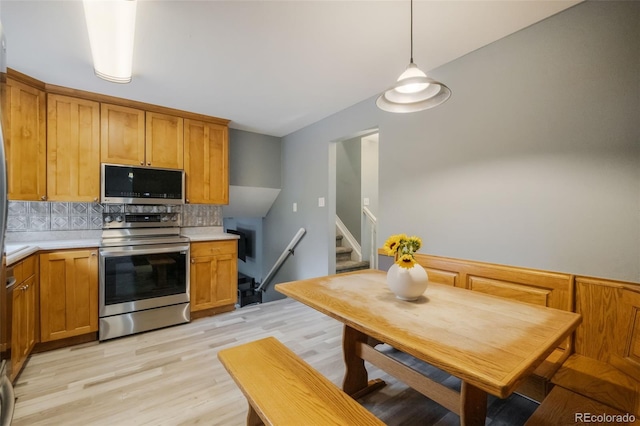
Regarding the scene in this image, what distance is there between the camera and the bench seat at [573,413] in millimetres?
1083

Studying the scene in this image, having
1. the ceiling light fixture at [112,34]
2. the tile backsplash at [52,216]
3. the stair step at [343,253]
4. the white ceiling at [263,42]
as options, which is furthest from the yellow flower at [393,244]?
the tile backsplash at [52,216]

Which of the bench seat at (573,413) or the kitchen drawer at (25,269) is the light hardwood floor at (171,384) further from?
the kitchen drawer at (25,269)

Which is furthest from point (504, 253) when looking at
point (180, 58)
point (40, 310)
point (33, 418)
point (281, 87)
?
point (40, 310)

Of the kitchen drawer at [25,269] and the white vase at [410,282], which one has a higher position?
the white vase at [410,282]

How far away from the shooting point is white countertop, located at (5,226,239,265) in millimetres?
1883

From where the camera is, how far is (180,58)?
2.06 m

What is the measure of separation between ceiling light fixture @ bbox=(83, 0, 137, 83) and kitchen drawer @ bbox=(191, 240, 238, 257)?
67.6 inches

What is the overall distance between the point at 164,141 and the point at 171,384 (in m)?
2.43

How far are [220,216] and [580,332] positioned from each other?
3.67 m

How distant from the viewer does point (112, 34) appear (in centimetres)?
160

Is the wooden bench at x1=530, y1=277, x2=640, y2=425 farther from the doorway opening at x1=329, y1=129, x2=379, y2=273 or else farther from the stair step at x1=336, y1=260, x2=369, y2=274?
the doorway opening at x1=329, y1=129, x2=379, y2=273

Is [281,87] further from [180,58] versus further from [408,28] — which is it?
[408,28]

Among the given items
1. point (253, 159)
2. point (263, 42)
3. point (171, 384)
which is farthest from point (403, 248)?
point (253, 159)
